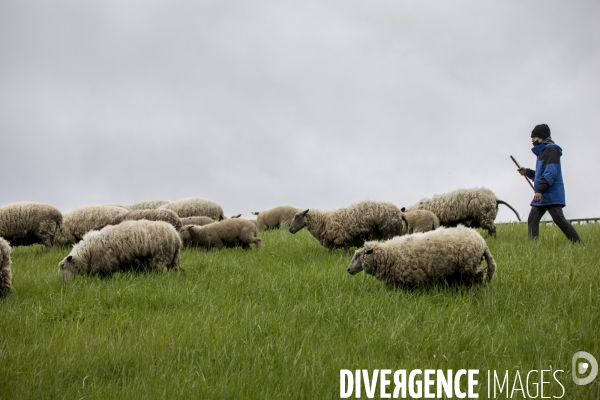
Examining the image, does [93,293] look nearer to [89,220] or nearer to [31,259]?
[31,259]

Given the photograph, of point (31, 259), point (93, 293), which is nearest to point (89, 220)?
point (31, 259)

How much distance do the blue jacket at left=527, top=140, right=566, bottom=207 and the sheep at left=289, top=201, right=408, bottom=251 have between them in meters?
3.17

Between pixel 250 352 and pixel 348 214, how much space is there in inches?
252

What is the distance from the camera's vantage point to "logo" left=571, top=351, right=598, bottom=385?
13.6 ft

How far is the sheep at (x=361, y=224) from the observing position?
10727 mm

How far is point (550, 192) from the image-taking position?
11070 millimetres

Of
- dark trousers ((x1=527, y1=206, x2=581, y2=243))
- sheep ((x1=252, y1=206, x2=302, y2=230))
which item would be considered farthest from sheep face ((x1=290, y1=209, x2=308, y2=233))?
sheep ((x1=252, y1=206, x2=302, y2=230))

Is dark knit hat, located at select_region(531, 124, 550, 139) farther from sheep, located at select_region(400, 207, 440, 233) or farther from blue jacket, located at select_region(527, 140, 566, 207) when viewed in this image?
sheep, located at select_region(400, 207, 440, 233)

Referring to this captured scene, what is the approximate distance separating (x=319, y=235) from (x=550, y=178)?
5.33 metres

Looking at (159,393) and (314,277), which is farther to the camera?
(314,277)

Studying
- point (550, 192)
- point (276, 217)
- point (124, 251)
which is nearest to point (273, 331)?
point (124, 251)

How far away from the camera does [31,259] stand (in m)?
10.8

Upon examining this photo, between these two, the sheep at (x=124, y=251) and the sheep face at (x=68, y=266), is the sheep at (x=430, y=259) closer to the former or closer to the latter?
the sheep at (x=124, y=251)

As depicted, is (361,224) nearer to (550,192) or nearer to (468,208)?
(468,208)
